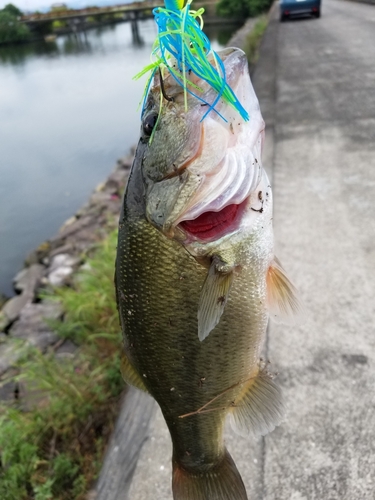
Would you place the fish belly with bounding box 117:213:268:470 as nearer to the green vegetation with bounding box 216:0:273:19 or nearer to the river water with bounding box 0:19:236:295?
the river water with bounding box 0:19:236:295

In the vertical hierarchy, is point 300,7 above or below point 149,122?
below

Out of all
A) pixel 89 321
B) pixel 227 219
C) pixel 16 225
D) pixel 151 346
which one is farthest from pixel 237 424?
pixel 16 225

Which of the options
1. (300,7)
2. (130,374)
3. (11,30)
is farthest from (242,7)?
(130,374)

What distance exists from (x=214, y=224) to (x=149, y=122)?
346 mm

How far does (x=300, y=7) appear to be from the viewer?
59.8 feet

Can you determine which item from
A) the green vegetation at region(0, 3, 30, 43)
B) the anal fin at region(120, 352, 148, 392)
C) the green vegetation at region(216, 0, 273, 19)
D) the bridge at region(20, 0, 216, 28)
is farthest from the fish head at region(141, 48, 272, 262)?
the bridge at region(20, 0, 216, 28)

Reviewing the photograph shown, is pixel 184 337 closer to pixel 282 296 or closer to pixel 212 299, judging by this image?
pixel 212 299

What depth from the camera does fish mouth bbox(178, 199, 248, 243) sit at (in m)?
1.25

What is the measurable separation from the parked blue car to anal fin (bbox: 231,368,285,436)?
20254 mm

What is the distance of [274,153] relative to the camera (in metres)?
5.23

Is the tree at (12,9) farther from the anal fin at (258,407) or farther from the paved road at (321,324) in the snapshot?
the anal fin at (258,407)

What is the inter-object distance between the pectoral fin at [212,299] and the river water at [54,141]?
6917 mm

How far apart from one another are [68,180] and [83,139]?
273 centimetres

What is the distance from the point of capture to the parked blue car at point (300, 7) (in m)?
18.1
